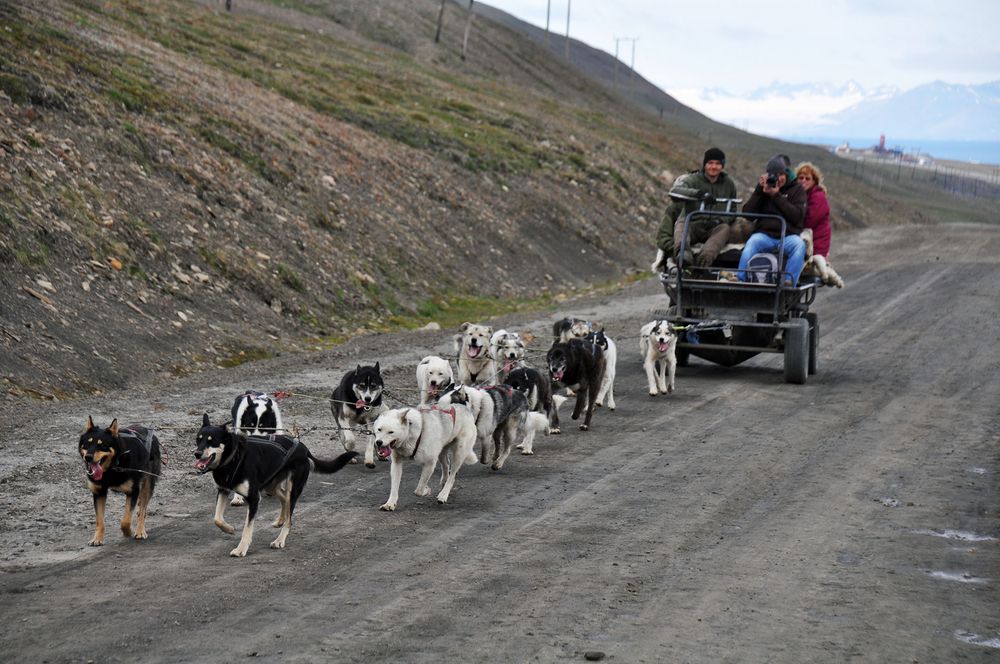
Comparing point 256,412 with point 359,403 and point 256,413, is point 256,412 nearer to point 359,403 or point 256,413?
point 256,413

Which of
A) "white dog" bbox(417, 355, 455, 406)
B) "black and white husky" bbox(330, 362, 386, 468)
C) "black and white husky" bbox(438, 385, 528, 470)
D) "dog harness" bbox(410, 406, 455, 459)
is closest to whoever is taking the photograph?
"dog harness" bbox(410, 406, 455, 459)

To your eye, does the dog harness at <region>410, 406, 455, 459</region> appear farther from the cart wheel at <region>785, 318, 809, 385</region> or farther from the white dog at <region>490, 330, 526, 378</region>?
the cart wheel at <region>785, 318, 809, 385</region>

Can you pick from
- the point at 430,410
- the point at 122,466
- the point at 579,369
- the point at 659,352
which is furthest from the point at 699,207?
the point at 122,466

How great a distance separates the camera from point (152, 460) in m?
9.40

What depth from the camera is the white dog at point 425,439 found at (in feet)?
33.8

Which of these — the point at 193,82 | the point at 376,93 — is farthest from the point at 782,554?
the point at 376,93

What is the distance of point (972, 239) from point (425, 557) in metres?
35.9

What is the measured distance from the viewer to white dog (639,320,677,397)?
53.2ft

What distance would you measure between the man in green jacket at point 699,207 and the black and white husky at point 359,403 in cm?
678

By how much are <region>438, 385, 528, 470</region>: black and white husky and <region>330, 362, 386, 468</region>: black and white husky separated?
981 millimetres

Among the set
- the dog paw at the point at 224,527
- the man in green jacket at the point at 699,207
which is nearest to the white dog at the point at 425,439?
the dog paw at the point at 224,527

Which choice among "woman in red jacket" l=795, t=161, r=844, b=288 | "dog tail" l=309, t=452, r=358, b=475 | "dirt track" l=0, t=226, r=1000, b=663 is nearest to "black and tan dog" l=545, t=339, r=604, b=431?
"dirt track" l=0, t=226, r=1000, b=663

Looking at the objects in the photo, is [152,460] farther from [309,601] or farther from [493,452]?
[493,452]

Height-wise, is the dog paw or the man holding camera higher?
the man holding camera
